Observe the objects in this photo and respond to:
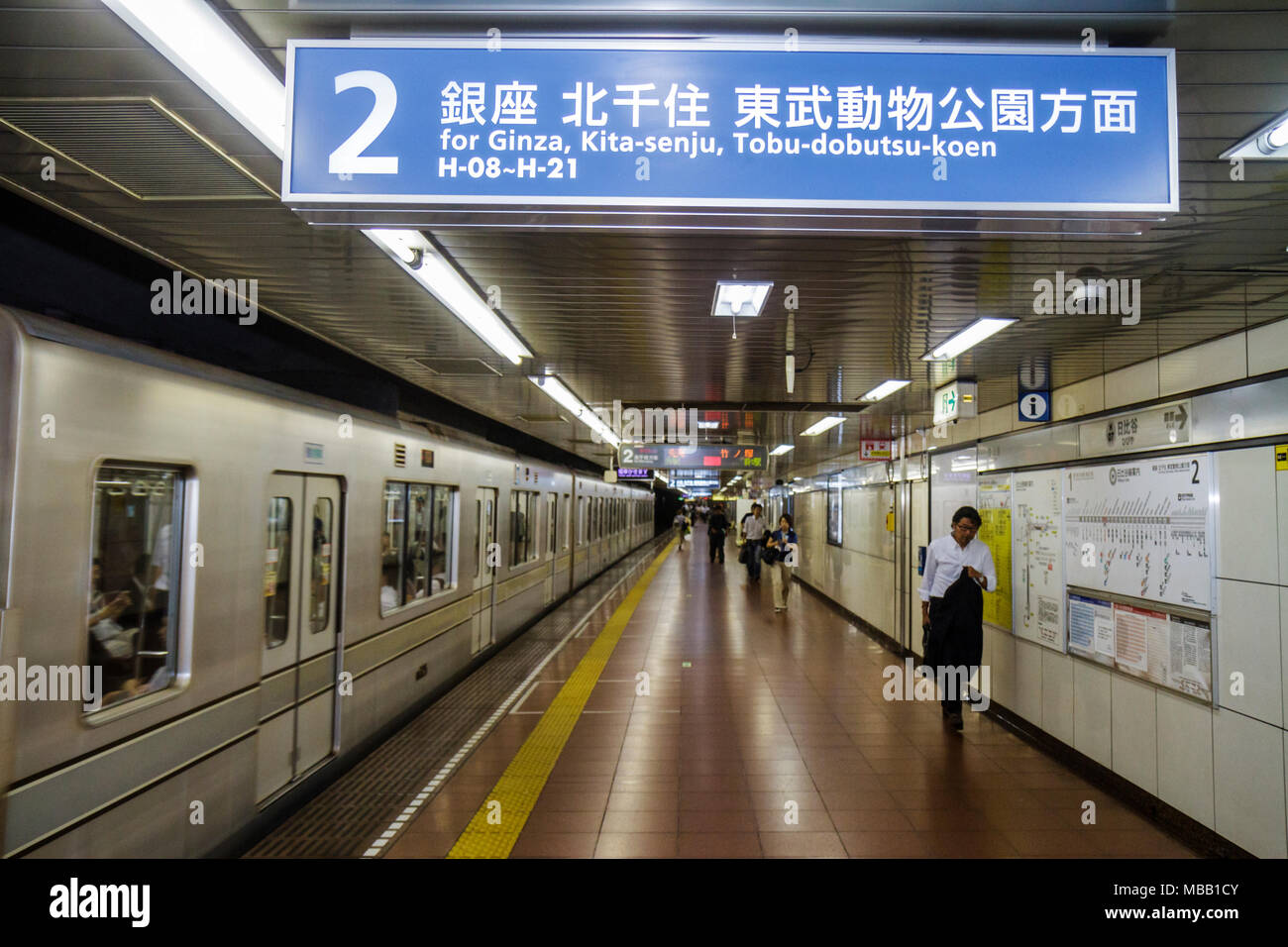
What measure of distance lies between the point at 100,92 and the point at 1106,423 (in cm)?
526

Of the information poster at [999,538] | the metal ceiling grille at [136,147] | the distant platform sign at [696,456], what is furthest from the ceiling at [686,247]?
the distant platform sign at [696,456]

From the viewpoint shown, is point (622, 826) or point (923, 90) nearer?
point (923, 90)

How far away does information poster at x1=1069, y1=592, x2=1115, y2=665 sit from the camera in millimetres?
4402

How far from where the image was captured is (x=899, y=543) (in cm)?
854

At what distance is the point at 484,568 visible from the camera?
7586 millimetres

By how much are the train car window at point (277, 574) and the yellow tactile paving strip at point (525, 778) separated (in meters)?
1.47

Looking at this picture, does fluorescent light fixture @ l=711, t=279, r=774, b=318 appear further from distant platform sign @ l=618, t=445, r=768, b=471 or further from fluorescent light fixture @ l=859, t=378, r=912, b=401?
distant platform sign @ l=618, t=445, r=768, b=471

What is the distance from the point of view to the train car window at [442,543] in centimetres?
615

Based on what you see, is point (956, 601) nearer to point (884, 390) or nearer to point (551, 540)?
point (884, 390)

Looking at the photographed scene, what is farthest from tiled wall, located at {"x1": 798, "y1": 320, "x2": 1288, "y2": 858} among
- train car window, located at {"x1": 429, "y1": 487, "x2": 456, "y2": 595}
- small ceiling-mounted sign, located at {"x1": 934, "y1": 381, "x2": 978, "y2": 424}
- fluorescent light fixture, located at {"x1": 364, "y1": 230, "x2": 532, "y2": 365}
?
train car window, located at {"x1": 429, "y1": 487, "x2": 456, "y2": 595}

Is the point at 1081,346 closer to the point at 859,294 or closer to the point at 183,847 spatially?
the point at 859,294

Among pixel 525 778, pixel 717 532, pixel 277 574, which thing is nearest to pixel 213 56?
A: pixel 277 574
